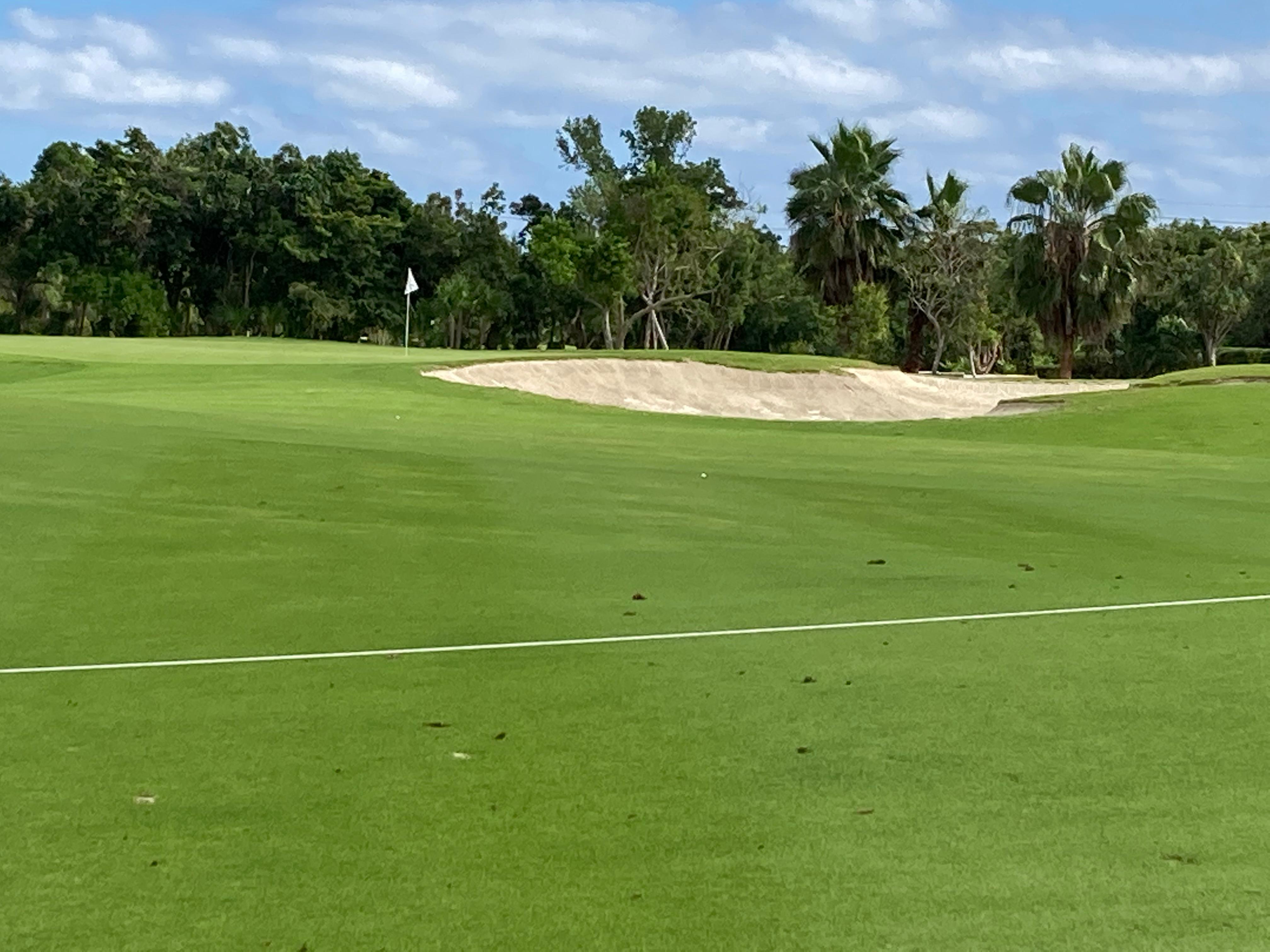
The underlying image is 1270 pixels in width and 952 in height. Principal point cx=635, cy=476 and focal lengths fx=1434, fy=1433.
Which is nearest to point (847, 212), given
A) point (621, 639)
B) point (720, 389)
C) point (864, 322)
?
point (864, 322)

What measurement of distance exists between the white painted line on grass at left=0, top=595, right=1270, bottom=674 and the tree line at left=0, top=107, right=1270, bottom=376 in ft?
162

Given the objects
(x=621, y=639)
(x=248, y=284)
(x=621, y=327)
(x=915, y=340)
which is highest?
(x=248, y=284)

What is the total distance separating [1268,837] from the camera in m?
4.24

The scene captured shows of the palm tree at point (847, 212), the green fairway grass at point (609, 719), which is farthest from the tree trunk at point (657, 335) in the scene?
the green fairway grass at point (609, 719)

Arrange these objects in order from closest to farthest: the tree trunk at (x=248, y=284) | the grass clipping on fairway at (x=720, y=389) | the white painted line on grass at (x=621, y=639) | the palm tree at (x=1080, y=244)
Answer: the white painted line on grass at (x=621, y=639) < the grass clipping on fairway at (x=720, y=389) < the palm tree at (x=1080, y=244) < the tree trunk at (x=248, y=284)

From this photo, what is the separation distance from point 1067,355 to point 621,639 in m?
49.9

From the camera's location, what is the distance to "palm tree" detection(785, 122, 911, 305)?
58594 millimetres

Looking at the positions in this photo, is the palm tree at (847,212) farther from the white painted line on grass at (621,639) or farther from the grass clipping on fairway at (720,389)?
the white painted line on grass at (621,639)

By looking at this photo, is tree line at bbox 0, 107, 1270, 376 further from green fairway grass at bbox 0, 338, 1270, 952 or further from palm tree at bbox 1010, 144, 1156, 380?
green fairway grass at bbox 0, 338, 1270, 952

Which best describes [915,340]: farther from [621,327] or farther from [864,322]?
[621,327]

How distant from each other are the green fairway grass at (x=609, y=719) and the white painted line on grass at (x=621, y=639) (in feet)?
0.36

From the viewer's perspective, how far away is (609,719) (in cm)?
561

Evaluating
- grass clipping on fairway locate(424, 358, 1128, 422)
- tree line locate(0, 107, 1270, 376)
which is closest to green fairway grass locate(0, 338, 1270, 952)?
grass clipping on fairway locate(424, 358, 1128, 422)

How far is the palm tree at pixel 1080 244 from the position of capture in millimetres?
50938
